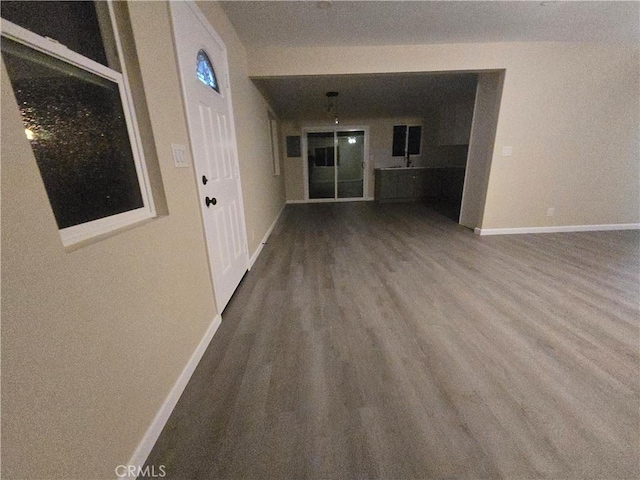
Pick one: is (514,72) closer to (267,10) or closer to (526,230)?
(526,230)

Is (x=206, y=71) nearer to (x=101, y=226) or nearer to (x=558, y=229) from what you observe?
(x=101, y=226)

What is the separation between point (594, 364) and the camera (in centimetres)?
131

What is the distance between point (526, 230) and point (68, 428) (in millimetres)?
4861

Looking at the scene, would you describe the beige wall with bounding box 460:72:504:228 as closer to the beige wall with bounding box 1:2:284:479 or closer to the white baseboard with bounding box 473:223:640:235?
the white baseboard with bounding box 473:223:640:235

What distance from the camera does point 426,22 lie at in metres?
2.48

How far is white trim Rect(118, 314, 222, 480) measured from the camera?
934mm

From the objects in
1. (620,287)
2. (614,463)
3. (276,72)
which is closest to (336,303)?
(614,463)

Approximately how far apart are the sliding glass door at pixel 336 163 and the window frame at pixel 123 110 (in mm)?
5972

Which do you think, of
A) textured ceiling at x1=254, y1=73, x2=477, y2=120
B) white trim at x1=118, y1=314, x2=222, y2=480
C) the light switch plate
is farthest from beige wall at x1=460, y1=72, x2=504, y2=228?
white trim at x1=118, y1=314, x2=222, y2=480

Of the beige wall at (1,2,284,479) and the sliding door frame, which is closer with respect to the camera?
the beige wall at (1,2,284,479)

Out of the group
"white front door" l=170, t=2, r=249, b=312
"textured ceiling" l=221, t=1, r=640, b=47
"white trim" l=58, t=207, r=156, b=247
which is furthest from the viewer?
"textured ceiling" l=221, t=1, r=640, b=47

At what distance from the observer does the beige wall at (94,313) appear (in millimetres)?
569

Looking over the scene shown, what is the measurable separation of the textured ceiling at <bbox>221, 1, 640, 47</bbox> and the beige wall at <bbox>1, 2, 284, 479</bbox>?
55.5 inches

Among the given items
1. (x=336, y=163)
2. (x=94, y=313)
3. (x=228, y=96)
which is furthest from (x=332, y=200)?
(x=94, y=313)
